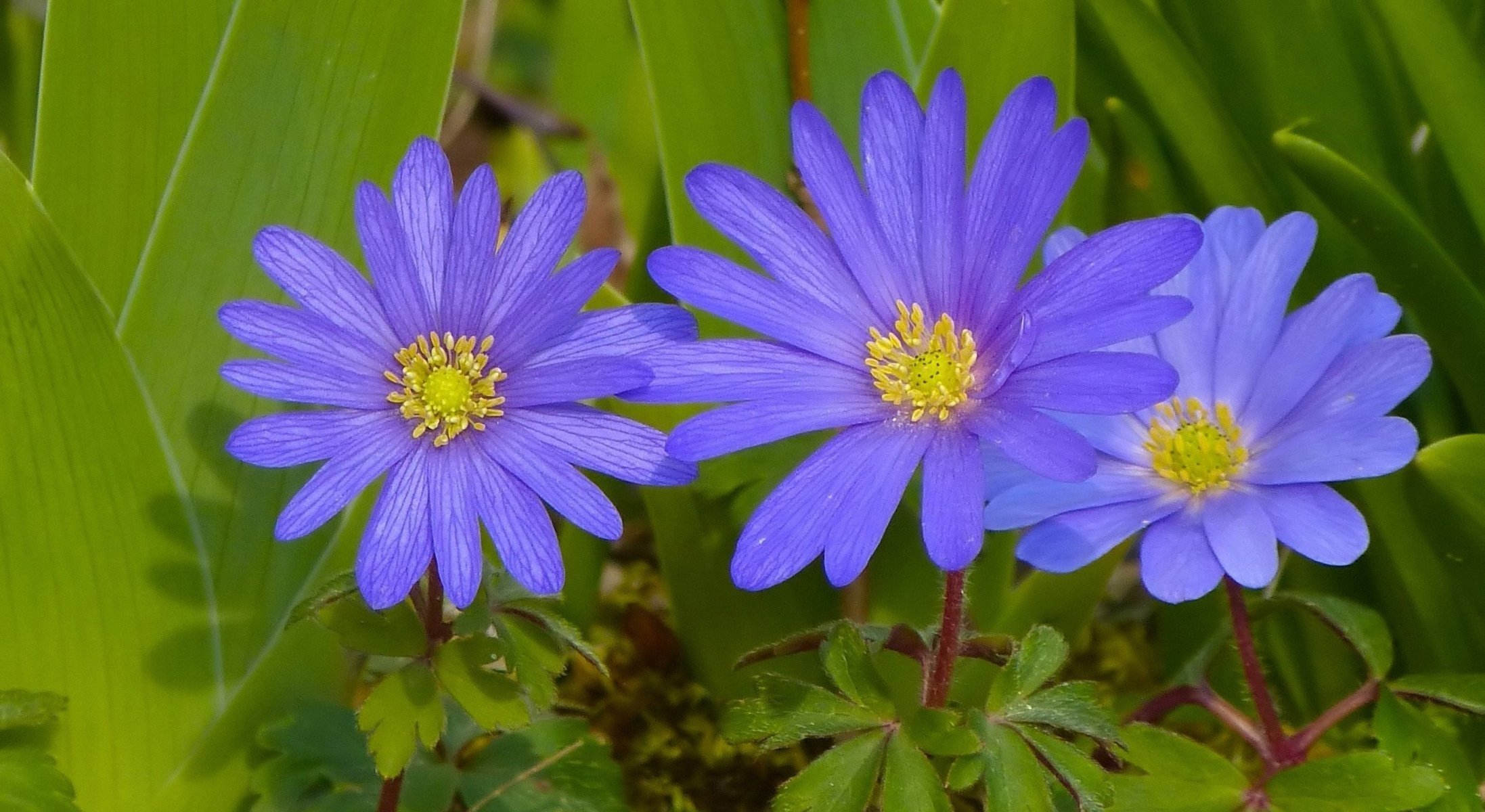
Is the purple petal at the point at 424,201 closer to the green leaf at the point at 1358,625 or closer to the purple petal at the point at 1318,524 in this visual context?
the purple petal at the point at 1318,524

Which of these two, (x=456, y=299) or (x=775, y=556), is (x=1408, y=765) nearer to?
(x=775, y=556)

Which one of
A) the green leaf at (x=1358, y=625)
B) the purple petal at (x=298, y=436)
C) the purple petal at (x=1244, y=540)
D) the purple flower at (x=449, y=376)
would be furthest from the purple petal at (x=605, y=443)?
the green leaf at (x=1358, y=625)

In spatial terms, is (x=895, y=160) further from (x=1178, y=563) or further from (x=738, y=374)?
(x=1178, y=563)

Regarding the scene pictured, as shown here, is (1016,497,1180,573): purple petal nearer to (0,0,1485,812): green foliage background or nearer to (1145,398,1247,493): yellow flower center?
(1145,398,1247,493): yellow flower center

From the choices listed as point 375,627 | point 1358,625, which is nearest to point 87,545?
point 375,627

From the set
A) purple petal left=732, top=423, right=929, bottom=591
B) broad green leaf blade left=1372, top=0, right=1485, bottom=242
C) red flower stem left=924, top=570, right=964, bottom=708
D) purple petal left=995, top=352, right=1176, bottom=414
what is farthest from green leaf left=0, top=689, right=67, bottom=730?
broad green leaf blade left=1372, top=0, right=1485, bottom=242

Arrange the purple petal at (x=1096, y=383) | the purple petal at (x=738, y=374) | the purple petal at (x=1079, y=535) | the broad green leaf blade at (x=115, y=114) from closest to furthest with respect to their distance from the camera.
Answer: the purple petal at (x=1096, y=383) < the purple petal at (x=738, y=374) < the purple petal at (x=1079, y=535) < the broad green leaf blade at (x=115, y=114)
